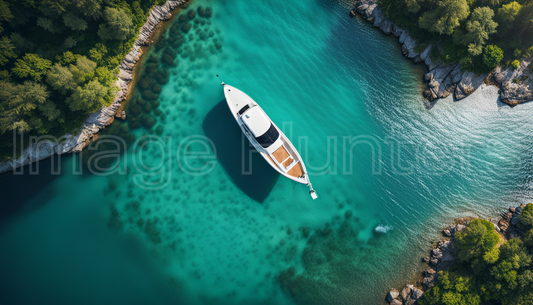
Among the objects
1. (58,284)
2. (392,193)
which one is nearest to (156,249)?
(58,284)

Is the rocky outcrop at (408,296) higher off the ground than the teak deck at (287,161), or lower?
lower

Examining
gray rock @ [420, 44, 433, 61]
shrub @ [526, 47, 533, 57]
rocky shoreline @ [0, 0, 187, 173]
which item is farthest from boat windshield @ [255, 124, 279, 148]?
shrub @ [526, 47, 533, 57]

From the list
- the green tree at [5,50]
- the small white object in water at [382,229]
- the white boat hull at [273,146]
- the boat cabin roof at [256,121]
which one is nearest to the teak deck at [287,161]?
the white boat hull at [273,146]

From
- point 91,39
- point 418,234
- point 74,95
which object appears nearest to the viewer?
point 74,95

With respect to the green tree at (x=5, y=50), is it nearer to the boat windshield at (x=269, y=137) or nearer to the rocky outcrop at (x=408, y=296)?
the boat windshield at (x=269, y=137)

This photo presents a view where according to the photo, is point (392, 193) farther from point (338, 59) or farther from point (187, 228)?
point (187, 228)
